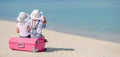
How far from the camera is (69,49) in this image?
1117 centimetres

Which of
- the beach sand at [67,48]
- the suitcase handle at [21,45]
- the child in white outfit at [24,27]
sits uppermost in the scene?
the child in white outfit at [24,27]

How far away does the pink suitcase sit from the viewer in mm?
10164

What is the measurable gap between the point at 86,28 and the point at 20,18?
7.14 metres

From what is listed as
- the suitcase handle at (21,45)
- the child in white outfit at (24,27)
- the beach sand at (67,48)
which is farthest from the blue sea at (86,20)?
the suitcase handle at (21,45)

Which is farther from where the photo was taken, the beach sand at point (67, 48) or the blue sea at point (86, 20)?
the blue sea at point (86, 20)

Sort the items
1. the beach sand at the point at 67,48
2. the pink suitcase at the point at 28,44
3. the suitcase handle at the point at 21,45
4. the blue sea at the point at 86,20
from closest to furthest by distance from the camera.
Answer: the beach sand at the point at 67,48 < the pink suitcase at the point at 28,44 < the suitcase handle at the point at 21,45 < the blue sea at the point at 86,20

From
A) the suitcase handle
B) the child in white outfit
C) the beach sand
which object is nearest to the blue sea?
the beach sand

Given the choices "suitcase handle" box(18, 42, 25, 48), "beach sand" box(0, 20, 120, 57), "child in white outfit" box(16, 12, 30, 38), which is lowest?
"beach sand" box(0, 20, 120, 57)

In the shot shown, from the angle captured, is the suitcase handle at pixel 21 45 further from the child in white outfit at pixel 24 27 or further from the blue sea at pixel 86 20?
the blue sea at pixel 86 20

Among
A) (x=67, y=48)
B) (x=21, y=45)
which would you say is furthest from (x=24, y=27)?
(x=67, y=48)

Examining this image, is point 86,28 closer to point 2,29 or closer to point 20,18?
point 2,29

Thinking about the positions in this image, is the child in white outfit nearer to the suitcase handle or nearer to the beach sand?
the suitcase handle

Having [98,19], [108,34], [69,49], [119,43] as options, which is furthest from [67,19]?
[69,49]

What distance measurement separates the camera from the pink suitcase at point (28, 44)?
10164mm
